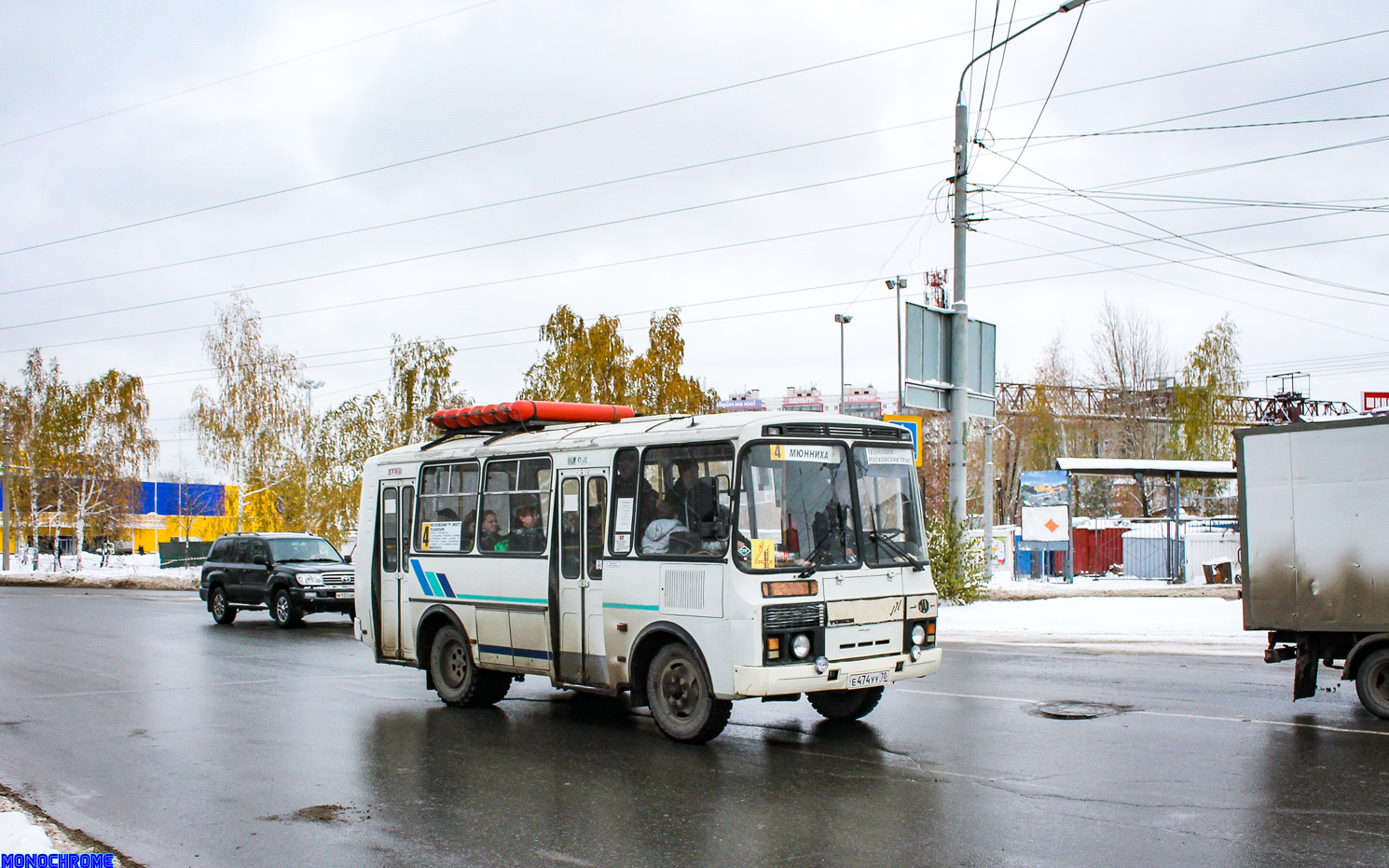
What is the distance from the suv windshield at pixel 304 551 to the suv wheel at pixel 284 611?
43.8 inches

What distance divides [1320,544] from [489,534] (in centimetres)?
776

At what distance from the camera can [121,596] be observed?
3297 centimetres

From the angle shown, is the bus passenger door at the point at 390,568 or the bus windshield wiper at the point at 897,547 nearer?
the bus windshield wiper at the point at 897,547

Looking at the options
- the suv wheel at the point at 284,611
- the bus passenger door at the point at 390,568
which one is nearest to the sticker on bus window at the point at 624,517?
the bus passenger door at the point at 390,568

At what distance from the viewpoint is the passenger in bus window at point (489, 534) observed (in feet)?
36.9

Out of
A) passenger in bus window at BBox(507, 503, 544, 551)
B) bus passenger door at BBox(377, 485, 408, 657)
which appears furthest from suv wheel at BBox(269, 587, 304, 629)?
passenger in bus window at BBox(507, 503, 544, 551)

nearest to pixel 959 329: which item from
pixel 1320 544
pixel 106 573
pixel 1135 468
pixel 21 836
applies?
pixel 1135 468

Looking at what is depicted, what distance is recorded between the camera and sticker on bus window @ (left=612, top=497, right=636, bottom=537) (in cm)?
984

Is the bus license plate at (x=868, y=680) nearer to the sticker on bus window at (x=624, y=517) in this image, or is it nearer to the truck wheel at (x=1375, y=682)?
the sticker on bus window at (x=624, y=517)

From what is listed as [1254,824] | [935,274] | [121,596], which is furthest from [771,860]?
[935,274]

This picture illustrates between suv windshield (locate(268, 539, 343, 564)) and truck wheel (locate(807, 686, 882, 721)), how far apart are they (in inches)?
638

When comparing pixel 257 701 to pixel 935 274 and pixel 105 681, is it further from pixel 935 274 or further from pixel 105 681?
pixel 935 274

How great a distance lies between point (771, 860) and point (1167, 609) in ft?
56.7

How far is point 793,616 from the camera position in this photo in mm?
8734
